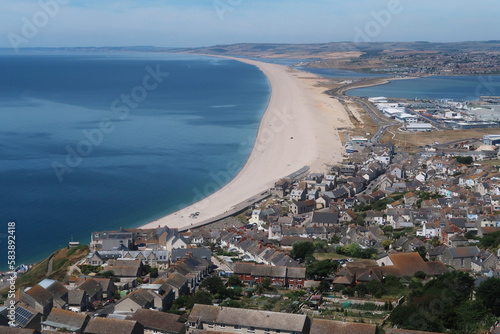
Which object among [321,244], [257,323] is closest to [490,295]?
[257,323]

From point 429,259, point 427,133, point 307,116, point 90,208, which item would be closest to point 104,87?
point 307,116

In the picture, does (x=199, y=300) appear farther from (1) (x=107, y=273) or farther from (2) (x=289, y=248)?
(2) (x=289, y=248)

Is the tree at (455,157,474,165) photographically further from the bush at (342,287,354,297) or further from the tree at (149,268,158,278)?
the tree at (149,268,158,278)

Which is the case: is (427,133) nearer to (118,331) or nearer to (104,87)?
(118,331)

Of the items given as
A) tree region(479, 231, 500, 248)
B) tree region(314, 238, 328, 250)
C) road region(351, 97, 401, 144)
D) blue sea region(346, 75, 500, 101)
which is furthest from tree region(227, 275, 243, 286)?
blue sea region(346, 75, 500, 101)

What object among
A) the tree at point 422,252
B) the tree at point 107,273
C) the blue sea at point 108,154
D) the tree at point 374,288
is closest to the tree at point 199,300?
the tree at point 107,273
